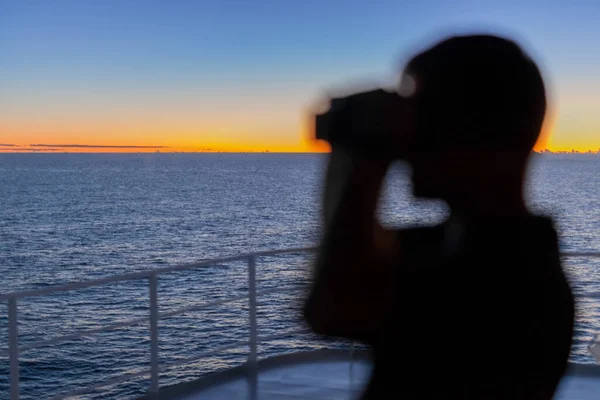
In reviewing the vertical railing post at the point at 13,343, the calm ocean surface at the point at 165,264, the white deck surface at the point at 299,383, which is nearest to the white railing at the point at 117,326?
the vertical railing post at the point at 13,343

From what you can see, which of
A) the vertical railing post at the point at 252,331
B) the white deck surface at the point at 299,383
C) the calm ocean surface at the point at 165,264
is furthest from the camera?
the calm ocean surface at the point at 165,264

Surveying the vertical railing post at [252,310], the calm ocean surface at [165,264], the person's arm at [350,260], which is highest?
the person's arm at [350,260]

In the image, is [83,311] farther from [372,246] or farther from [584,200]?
[584,200]

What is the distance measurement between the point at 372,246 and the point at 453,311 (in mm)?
99

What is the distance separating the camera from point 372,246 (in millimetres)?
652

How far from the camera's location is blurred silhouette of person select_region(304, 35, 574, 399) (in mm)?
631

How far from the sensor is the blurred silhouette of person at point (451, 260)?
0.63m

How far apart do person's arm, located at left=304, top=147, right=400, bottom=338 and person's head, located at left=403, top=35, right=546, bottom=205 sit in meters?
0.06

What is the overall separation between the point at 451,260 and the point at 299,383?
3234 millimetres

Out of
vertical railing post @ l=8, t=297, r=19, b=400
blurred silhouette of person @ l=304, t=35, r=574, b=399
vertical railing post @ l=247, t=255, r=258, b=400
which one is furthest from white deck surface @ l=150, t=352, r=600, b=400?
blurred silhouette of person @ l=304, t=35, r=574, b=399

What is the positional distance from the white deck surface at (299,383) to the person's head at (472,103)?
9.53 feet

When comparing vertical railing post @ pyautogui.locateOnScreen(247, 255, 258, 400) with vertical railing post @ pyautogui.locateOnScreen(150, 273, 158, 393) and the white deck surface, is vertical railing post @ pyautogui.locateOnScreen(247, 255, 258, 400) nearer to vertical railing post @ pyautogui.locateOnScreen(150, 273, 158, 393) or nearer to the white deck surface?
the white deck surface

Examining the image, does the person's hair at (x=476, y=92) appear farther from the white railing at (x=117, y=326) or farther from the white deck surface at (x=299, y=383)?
the white deck surface at (x=299, y=383)

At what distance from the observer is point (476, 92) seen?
2.05 feet
